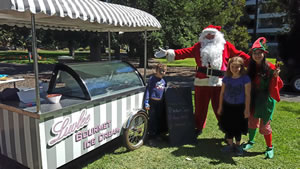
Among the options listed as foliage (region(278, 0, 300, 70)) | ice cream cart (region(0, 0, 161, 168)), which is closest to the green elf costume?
ice cream cart (region(0, 0, 161, 168))

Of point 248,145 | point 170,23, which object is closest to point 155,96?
point 248,145

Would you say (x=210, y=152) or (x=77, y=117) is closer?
(x=77, y=117)

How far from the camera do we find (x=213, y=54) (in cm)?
386

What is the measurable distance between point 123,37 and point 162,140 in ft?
Result: 34.1

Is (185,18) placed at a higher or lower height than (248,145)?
higher

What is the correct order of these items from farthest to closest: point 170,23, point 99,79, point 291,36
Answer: point 170,23 → point 291,36 → point 99,79

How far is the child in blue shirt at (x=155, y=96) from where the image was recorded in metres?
3.81

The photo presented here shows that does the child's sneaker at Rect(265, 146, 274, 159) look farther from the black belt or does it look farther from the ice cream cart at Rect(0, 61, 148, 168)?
the ice cream cart at Rect(0, 61, 148, 168)

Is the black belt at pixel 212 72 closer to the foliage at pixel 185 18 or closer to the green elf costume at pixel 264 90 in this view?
the green elf costume at pixel 264 90

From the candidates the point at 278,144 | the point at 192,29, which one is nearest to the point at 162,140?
the point at 278,144

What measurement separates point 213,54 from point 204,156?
1735 millimetres

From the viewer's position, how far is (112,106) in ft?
10.8

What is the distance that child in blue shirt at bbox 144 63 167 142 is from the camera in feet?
12.5

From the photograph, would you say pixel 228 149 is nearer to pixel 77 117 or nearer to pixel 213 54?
pixel 213 54
